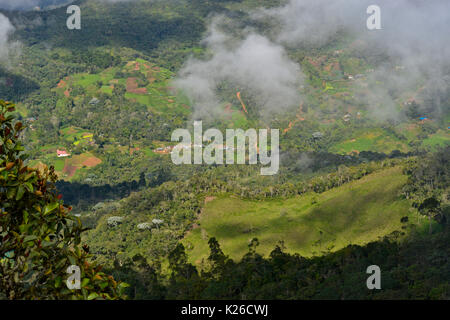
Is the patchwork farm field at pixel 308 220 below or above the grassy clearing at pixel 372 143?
below

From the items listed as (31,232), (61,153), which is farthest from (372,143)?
(31,232)

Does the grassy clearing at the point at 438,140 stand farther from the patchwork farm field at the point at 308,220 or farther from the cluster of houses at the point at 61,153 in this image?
the cluster of houses at the point at 61,153

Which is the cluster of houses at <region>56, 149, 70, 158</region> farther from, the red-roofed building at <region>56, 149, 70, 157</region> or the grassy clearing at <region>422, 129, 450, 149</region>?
the grassy clearing at <region>422, 129, 450, 149</region>

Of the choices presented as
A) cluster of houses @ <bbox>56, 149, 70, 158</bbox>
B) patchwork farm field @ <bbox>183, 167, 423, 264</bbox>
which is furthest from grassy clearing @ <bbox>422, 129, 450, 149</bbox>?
cluster of houses @ <bbox>56, 149, 70, 158</bbox>

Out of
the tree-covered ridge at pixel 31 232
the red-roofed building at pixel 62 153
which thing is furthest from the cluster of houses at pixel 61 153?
the tree-covered ridge at pixel 31 232

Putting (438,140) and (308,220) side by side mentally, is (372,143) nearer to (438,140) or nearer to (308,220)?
(438,140)

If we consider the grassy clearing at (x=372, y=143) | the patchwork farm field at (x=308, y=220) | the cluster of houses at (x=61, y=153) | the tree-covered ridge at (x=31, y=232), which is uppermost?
the grassy clearing at (x=372, y=143)
